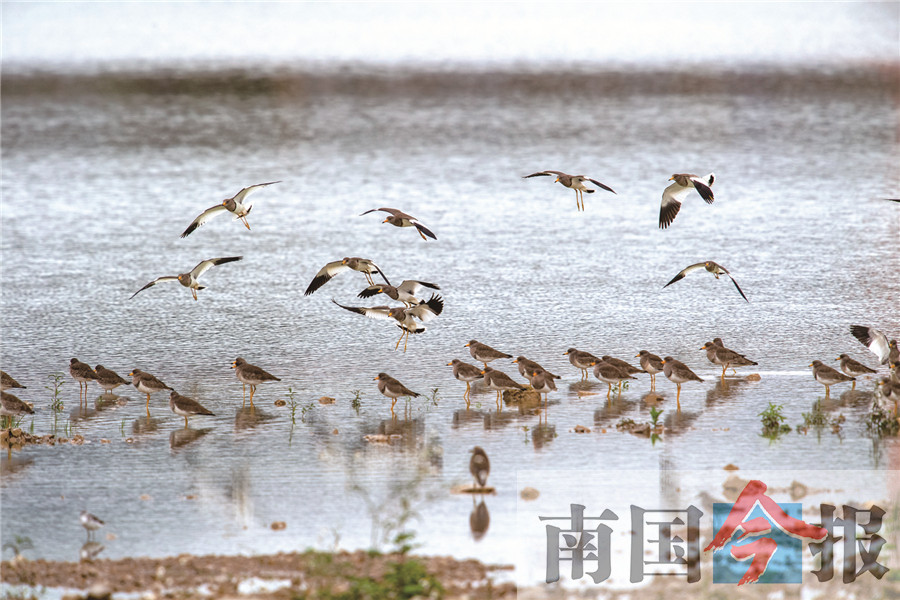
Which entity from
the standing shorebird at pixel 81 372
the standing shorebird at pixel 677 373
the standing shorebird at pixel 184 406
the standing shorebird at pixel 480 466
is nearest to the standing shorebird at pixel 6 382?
the standing shorebird at pixel 81 372

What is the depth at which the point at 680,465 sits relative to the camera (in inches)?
356

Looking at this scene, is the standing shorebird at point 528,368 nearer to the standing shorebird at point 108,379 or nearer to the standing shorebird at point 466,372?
the standing shorebird at point 466,372

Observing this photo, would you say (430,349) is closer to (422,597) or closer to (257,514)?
(257,514)

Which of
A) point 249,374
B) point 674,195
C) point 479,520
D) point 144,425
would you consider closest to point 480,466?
point 479,520

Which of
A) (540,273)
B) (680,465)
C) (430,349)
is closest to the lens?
(680,465)

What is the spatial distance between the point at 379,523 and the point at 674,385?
14.2ft

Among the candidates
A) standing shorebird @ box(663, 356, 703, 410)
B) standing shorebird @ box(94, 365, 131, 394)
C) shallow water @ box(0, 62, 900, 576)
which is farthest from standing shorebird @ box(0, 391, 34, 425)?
standing shorebird @ box(663, 356, 703, 410)

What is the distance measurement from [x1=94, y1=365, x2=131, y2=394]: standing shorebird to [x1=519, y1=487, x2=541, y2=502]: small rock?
4144 mm

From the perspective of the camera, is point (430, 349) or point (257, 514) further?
point (430, 349)

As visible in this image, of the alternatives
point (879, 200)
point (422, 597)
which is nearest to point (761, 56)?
point (879, 200)

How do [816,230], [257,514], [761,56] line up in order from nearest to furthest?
[257,514], [816,230], [761,56]

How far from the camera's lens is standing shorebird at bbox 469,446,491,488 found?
27.8 feet

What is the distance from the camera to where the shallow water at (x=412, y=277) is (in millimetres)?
8883

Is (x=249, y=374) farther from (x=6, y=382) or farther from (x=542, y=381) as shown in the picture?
(x=542, y=381)
